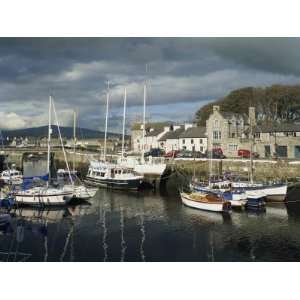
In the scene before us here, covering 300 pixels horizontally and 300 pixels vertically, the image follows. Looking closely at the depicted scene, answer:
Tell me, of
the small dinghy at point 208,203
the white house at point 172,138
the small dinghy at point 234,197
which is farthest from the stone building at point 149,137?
the small dinghy at point 208,203

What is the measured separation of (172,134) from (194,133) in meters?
5.82

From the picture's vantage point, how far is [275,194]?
2572 centimetres

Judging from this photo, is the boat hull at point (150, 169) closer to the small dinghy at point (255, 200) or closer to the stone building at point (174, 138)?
the small dinghy at point (255, 200)

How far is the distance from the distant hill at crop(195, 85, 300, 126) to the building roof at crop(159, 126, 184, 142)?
27.5 ft

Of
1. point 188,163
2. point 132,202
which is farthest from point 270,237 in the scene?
point 188,163

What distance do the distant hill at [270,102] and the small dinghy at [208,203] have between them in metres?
34.4

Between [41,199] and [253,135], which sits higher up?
[253,135]

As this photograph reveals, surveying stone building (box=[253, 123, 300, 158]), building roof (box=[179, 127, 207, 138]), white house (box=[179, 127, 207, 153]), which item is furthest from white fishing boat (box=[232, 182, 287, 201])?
building roof (box=[179, 127, 207, 138])

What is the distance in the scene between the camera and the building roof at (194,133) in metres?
50.9

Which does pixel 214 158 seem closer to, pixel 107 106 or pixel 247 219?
pixel 107 106

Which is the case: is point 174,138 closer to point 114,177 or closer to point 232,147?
point 232,147

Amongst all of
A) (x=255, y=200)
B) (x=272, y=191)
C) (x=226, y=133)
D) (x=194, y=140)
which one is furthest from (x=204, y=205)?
(x=194, y=140)

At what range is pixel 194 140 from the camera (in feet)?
169

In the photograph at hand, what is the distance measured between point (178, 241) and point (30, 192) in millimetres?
11981
